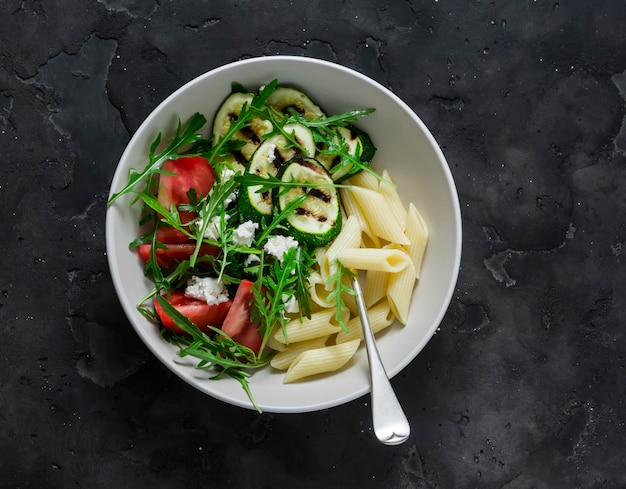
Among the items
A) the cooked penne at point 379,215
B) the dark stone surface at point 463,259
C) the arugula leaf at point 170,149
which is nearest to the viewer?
the arugula leaf at point 170,149

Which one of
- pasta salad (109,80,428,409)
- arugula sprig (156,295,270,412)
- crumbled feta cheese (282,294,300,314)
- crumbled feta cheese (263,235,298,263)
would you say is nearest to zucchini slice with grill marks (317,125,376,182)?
pasta salad (109,80,428,409)

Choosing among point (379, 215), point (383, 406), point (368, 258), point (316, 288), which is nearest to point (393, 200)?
point (379, 215)

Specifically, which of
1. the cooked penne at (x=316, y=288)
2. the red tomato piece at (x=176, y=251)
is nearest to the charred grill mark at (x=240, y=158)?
the red tomato piece at (x=176, y=251)

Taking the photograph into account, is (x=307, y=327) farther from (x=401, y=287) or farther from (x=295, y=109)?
(x=295, y=109)

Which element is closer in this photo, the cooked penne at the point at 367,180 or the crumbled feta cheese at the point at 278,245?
the crumbled feta cheese at the point at 278,245

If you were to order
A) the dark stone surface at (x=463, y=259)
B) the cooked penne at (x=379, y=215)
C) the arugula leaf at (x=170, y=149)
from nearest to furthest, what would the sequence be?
the arugula leaf at (x=170, y=149)
the cooked penne at (x=379, y=215)
the dark stone surface at (x=463, y=259)

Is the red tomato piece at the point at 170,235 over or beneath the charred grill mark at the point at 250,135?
beneath

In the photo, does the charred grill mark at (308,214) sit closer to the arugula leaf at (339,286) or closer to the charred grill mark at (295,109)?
the arugula leaf at (339,286)
